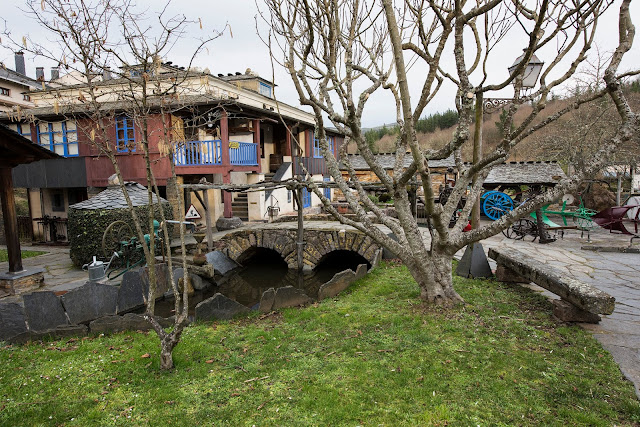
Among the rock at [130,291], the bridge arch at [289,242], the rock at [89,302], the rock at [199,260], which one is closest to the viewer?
the rock at [89,302]

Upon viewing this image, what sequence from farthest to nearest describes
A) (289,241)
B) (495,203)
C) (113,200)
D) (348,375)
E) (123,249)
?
(495,203) < (289,241) < (113,200) < (123,249) < (348,375)

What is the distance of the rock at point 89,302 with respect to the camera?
19.8ft

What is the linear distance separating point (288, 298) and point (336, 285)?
108cm

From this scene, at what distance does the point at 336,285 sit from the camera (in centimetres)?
745

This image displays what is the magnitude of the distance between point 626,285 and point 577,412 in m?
4.40

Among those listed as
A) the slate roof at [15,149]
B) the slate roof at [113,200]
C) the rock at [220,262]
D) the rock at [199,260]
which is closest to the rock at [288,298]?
the rock at [199,260]

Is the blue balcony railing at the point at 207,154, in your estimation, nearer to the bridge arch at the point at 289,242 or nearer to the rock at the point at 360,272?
the bridge arch at the point at 289,242

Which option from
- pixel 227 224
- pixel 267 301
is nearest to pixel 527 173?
pixel 227 224

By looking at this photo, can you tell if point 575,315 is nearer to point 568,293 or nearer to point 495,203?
point 568,293

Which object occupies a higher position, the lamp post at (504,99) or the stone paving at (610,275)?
the lamp post at (504,99)

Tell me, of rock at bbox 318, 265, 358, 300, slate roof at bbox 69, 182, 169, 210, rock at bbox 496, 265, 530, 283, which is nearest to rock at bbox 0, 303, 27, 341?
rock at bbox 318, 265, 358, 300

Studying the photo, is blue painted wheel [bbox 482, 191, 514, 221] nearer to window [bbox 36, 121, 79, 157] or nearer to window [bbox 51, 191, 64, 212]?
window [bbox 36, 121, 79, 157]

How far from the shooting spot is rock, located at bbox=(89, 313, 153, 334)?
568cm

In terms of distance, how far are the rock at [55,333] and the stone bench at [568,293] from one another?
6.49 m
